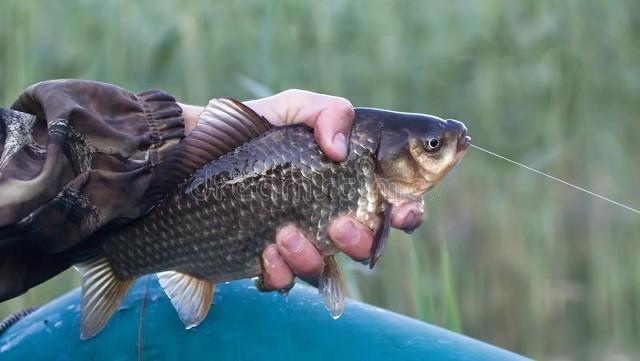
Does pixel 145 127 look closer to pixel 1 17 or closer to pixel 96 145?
pixel 96 145

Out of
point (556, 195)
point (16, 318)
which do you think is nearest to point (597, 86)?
point (556, 195)

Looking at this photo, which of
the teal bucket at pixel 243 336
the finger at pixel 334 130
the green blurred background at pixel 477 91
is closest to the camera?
the finger at pixel 334 130

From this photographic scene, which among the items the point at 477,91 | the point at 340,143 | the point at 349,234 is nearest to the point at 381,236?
the point at 349,234

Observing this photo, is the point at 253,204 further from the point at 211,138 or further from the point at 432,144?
the point at 432,144

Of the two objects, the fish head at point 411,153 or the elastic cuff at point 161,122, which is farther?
the elastic cuff at point 161,122

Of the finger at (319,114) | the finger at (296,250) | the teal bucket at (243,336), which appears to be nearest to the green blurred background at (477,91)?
the teal bucket at (243,336)

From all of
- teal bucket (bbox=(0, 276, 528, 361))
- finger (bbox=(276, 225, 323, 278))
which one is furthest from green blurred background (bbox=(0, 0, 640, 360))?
finger (bbox=(276, 225, 323, 278))

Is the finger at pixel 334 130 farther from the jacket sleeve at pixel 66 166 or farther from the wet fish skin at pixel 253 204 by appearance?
the jacket sleeve at pixel 66 166
